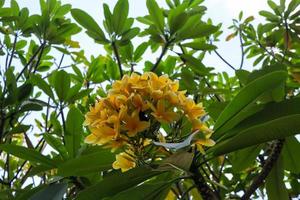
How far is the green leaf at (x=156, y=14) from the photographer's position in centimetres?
153

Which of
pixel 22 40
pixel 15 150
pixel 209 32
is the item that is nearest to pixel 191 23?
pixel 209 32

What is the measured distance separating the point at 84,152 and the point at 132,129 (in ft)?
1.13

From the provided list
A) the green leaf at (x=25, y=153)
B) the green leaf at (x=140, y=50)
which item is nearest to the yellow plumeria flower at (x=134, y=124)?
Answer: the green leaf at (x=25, y=153)

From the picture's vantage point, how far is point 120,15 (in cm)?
156

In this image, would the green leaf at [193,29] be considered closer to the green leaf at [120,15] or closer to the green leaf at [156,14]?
the green leaf at [156,14]

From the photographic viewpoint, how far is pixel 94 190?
2.90 feet

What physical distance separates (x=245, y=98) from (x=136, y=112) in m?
0.23

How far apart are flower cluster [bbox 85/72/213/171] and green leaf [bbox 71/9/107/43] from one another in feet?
2.31

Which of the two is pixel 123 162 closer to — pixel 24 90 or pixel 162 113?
pixel 162 113

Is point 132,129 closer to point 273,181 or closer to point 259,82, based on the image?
point 259,82

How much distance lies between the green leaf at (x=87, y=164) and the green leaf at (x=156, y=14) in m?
0.70

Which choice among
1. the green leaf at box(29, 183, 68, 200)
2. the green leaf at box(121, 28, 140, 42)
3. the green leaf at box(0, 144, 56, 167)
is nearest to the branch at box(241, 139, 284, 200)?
the green leaf at box(29, 183, 68, 200)

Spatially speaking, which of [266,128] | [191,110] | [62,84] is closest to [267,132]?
[266,128]

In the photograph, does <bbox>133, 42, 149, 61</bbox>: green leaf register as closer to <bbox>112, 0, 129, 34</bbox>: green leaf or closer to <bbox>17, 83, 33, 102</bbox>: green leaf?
<bbox>112, 0, 129, 34</bbox>: green leaf
